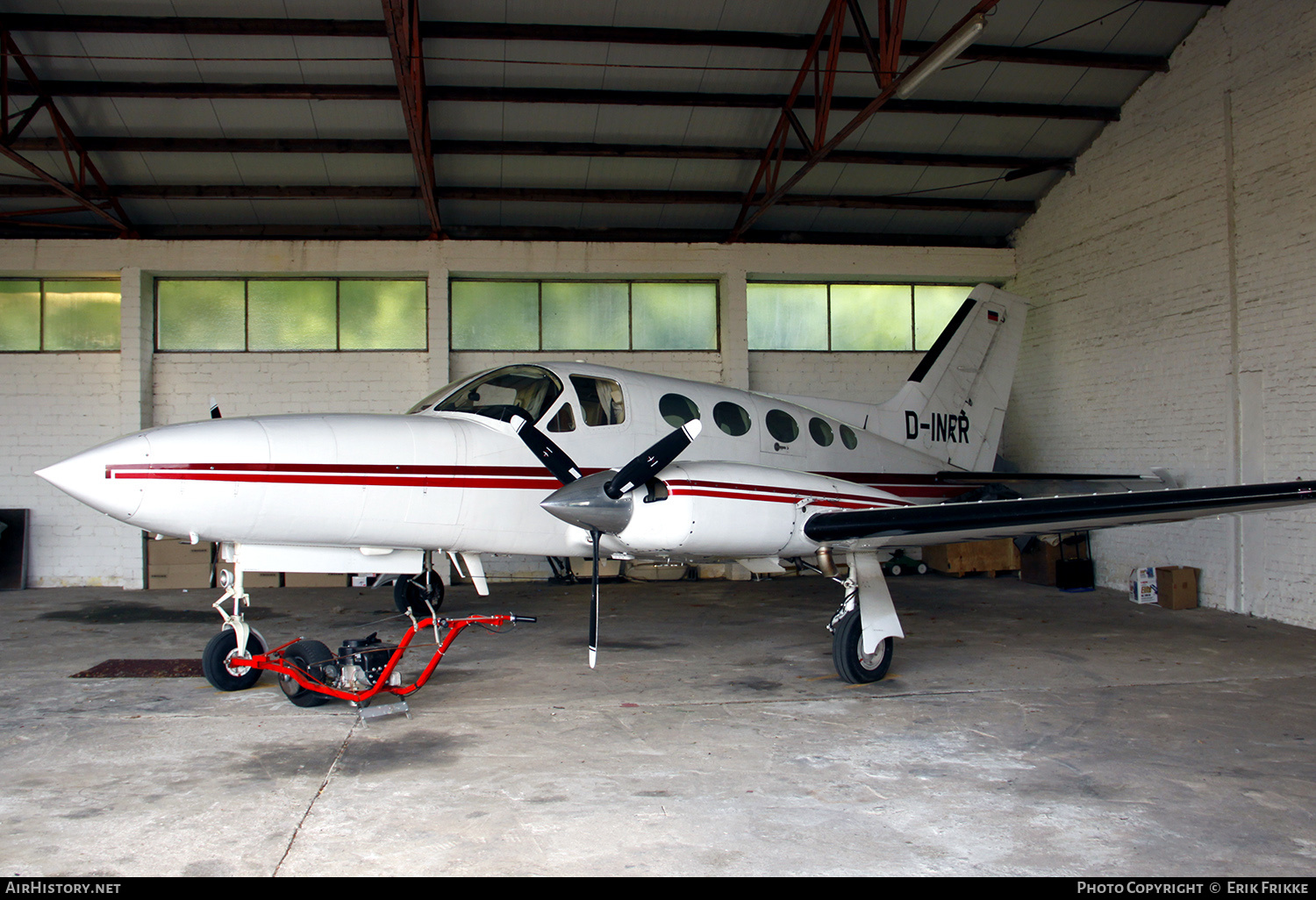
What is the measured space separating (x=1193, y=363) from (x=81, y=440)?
60.1 ft

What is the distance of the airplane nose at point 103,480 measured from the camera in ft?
19.6

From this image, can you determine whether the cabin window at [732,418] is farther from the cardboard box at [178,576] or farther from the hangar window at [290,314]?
the cardboard box at [178,576]

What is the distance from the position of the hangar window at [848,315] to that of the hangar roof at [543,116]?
1115mm

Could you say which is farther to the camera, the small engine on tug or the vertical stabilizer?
the vertical stabilizer

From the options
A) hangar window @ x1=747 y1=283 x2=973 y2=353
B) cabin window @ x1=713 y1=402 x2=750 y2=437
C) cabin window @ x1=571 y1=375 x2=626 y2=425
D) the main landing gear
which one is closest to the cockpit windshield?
cabin window @ x1=571 y1=375 x2=626 y2=425

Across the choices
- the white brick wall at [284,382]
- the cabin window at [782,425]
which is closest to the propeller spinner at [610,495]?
the cabin window at [782,425]

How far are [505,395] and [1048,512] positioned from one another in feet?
16.3

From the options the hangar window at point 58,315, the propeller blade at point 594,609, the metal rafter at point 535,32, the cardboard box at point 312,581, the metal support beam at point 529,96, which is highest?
the metal rafter at point 535,32

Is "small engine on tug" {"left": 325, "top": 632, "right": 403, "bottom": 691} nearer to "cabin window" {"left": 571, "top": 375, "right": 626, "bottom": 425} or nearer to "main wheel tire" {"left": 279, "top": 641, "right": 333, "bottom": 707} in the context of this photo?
"main wheel tire" {"left": 279, "top": 641, "right": 333, "bottom": 707}

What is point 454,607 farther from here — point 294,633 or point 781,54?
point 781,54

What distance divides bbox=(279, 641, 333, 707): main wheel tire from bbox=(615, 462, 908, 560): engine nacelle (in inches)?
98.3

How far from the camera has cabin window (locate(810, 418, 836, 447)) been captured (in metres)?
10.1

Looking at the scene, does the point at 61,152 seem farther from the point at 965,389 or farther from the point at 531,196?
the point at 965,389

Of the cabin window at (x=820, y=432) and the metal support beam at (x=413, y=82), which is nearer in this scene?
the metal support beam at (x=413, y=82)
